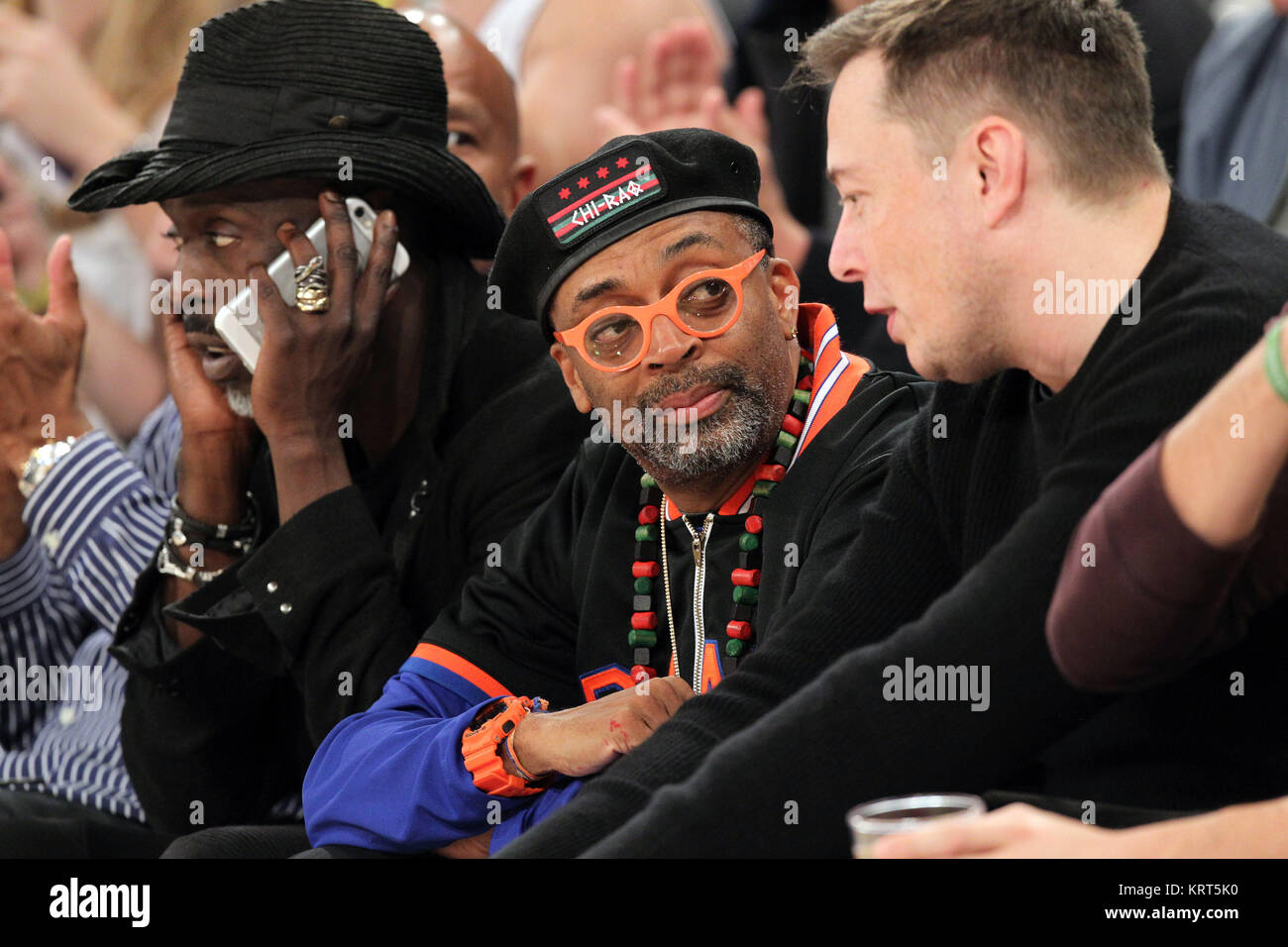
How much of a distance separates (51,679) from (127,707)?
1.50 feet

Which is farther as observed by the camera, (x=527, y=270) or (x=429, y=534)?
(x=429, y=534)

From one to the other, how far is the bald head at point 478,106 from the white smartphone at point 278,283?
0.68 m

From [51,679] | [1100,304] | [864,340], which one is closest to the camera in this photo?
[1100,304]

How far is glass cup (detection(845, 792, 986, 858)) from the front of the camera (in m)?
1.29

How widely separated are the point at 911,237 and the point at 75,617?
2.29 meters

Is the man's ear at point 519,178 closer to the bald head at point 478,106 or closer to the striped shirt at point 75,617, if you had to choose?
the bald head at point 478,106

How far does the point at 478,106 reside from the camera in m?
3.67

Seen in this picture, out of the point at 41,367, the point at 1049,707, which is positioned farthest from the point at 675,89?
the point at 1049,707

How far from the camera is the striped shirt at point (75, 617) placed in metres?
3.29

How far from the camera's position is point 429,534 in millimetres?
2938

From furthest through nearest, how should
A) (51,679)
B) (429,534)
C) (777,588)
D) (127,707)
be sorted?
1. (51,679)
2. (127,707)
3. (429,534)
4. (777,588)

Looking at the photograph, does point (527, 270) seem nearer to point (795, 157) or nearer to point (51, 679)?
point (51, 679)

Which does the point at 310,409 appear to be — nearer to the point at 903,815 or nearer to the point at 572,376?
the point at 572,376
